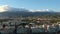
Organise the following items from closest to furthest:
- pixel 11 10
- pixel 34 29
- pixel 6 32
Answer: pixel 6 32 → pixel 34 29 → pixel 11 10

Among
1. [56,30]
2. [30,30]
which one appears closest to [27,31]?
[30,30]

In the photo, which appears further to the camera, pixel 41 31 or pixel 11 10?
pixel 11 10

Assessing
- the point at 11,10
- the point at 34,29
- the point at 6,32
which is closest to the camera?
the point at 6,32

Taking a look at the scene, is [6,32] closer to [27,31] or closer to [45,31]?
[27,31]

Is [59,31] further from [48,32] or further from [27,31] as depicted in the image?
[27,31]

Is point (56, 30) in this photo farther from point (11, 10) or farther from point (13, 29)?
point (11, 10)

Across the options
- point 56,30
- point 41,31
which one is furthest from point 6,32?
point 56,30

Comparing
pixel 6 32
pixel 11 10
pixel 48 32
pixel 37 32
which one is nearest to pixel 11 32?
pixel 6 32

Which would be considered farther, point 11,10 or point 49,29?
point 11,10
